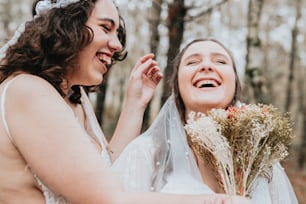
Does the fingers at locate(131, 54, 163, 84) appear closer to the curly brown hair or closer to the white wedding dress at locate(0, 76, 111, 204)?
the white wedding dress at locate(0, 76, 111, 204)

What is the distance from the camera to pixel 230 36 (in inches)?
864

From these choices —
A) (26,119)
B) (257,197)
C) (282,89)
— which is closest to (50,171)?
(26,119)

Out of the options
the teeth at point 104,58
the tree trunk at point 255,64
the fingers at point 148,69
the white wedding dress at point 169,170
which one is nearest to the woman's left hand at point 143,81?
the fingers at point 148,69

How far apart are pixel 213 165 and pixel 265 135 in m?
0.37

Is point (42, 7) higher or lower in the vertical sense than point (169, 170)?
higher

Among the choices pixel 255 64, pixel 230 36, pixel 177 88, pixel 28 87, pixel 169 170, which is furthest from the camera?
pixel 230 36

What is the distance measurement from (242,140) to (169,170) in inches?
24.3

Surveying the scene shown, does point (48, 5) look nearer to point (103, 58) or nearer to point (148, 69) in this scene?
point (103, 58)

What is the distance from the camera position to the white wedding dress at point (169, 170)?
263 cm

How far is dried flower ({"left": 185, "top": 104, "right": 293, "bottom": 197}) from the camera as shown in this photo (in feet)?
7.51

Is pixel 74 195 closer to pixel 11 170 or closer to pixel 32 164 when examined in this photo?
pixel 32 164

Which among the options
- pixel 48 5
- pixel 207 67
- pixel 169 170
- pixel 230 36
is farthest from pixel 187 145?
pixel 230 36

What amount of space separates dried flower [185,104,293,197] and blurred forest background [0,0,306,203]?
0.73 meters

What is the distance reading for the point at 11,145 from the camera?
1.94 metres
